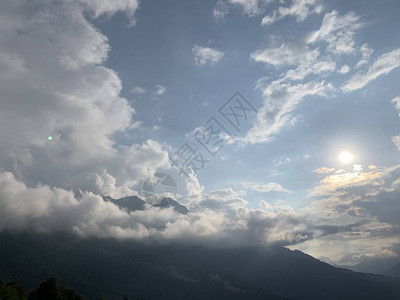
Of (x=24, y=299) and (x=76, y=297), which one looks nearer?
(x=76, y=297)

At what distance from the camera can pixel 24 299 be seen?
315 ft

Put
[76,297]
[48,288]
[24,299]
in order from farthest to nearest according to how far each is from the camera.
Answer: [24,299], [76,297], [48,288]

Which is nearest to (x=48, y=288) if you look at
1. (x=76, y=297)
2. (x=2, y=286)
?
(x=76, y=297)

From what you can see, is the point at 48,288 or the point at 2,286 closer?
the point at 48,288

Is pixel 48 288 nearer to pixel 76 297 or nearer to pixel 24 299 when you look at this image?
pixel 76 297

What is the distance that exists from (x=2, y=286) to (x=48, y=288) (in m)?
19.5

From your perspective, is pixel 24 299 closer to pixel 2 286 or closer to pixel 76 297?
pixel 2 286

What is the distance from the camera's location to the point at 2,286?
81812 millimetres

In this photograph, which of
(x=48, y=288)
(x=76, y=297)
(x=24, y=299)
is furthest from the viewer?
(x=24, y=299)

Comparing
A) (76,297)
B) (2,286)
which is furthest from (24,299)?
(76,297)

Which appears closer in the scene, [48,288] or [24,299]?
[48,288]

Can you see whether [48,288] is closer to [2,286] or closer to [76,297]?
[76,297]

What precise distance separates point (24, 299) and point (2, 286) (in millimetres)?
17997

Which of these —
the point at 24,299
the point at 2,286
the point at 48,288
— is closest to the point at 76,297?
the point at 48,288
